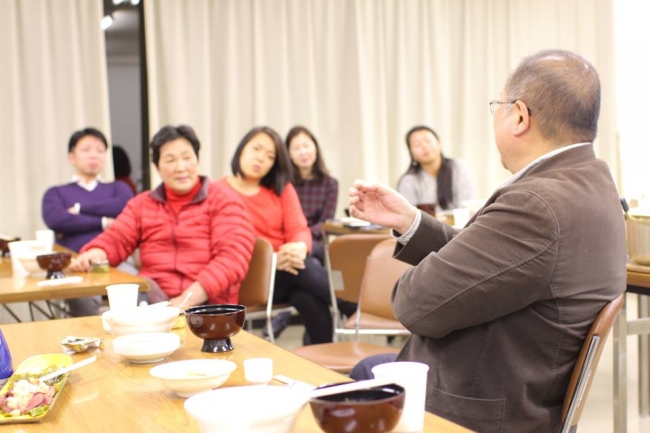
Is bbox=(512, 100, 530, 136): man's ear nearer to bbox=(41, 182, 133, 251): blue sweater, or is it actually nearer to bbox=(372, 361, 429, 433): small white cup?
bbox=(372, 361, 429, 433): small white cup

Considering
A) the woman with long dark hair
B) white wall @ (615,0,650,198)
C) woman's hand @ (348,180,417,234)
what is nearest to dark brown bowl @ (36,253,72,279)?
woman's hand @ (348,180,417,234)

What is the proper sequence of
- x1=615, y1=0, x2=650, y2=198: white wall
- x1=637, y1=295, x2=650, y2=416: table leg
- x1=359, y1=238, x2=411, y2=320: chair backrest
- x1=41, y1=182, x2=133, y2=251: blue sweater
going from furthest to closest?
x1=615, y1=0, x2=650, y2=198: white wall → x1=41, y1=182, x2=133, y2=251: blue sweater → x1=637, y1=295, x2=650, y2=416: table leg → x1=359, y1=238, x2=411, y2=320: chair backrest

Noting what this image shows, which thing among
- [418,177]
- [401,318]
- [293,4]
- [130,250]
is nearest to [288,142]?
[418,177]

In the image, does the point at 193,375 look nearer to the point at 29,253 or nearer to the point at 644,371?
the point at 29,253

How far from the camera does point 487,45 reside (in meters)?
6.86

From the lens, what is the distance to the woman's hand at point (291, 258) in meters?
4.17

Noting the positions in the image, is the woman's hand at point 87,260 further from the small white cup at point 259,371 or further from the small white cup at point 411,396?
the small white cup at point 411,396

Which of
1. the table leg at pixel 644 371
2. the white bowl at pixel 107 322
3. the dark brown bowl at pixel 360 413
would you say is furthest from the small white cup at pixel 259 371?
the table leg at pixel 644 371

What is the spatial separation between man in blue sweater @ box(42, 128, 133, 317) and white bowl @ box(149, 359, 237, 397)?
11.3 ft

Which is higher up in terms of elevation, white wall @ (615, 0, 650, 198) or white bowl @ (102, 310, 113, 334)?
A: white wall @ (615, 0, 650, 198)

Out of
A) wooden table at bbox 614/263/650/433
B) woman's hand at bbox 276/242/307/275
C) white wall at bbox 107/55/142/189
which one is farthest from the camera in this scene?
white wall at bbox 107/55/142/189

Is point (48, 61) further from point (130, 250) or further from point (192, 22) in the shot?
point (130, 250)

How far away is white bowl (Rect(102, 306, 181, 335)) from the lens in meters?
1.79

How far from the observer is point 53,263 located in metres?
2.97
